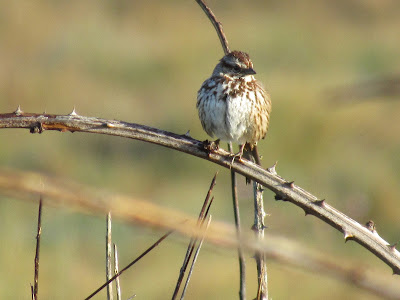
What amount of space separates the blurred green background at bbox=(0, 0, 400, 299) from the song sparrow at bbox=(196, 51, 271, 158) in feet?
7.70

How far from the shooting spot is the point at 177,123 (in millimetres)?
11750

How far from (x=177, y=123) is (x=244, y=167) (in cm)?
926

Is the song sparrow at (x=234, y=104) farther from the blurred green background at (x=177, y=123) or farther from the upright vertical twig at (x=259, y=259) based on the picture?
the blurred green background at (x=177, y=123)

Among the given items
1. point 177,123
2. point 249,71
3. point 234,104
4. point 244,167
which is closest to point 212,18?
point 244,167

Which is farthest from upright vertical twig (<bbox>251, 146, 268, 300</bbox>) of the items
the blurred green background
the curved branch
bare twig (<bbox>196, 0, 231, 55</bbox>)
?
the blurred green background

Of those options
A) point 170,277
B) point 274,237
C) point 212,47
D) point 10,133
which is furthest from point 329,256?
point 212,47

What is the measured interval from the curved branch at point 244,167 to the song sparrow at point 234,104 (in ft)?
6.06

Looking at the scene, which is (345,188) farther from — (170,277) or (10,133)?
(10,133)

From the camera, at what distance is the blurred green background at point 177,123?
28.2ft

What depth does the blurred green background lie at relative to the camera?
28.2ft

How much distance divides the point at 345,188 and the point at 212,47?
4657 millimetres

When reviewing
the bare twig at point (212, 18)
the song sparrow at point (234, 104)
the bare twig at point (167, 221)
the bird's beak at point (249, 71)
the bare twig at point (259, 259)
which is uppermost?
the bird's beak at point (249, 71)

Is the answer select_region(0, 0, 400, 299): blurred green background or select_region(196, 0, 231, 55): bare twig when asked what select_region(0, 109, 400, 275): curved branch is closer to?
select_region(196, 0, 231, 55): bare twig

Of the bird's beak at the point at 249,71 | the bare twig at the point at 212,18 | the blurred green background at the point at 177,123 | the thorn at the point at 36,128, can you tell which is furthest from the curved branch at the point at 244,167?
the blurred green background at the point at 177,123
